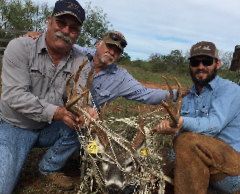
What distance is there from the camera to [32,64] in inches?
171

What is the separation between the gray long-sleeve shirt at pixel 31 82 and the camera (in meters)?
4.01

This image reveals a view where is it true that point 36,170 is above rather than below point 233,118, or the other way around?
below

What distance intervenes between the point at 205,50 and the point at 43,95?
112 inches

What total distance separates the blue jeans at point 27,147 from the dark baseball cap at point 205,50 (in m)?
2.50

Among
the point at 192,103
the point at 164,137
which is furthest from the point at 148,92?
the point at 164,137

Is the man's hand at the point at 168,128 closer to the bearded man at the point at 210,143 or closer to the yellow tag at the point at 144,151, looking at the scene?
the bearded man at the point at 210,143

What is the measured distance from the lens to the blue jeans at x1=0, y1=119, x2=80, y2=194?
3744 mm

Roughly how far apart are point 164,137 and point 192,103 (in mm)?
2288

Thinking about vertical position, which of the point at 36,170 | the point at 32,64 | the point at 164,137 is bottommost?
the point at 36,170

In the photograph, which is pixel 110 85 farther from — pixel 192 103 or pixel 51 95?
pixel 192 103

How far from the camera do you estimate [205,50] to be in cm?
427

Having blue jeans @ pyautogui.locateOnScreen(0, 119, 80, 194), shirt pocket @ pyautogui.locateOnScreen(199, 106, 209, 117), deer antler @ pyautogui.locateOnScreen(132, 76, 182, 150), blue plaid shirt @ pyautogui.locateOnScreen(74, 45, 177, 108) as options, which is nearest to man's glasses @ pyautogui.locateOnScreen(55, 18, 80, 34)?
blue plaid shirt @ pyautogui.locateOnScreen(74, 45, 177, 108)

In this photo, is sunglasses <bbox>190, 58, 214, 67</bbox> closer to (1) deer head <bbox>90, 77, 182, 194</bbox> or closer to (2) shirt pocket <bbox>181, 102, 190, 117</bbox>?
(2) shirt pocket <bbox>181, 102, 190, 117</bbox>

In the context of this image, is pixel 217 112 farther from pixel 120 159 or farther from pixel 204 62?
pixel 120 159
